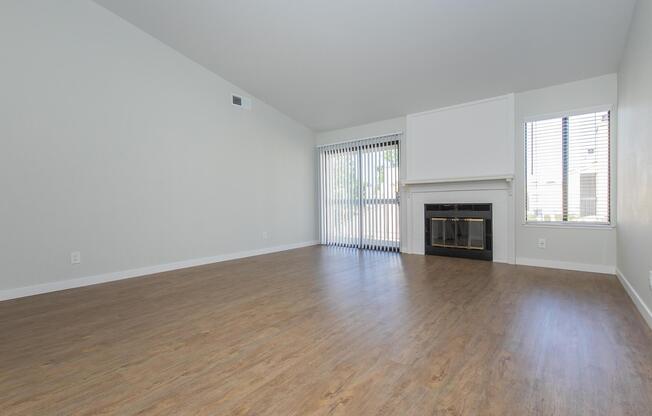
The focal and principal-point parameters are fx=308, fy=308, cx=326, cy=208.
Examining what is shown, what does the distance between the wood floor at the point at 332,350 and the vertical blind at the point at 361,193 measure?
8.17 feet

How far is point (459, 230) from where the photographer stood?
496cm

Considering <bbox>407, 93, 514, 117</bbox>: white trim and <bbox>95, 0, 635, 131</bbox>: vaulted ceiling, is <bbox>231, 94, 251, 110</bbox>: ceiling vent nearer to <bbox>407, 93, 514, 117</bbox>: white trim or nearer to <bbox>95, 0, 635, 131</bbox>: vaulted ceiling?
<bbox>95, 0, 635, 131</bbox>: vaulted ceiling

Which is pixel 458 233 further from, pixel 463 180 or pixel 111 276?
pixel 111 276

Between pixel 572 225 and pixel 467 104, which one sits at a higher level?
pixel 467 104

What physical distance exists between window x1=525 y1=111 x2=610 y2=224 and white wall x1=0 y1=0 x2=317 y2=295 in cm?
445

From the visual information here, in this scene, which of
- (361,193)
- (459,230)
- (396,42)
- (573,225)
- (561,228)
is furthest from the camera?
(361,193)

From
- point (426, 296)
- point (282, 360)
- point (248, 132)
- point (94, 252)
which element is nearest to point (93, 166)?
point (94, 252)

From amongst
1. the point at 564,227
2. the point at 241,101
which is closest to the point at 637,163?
the point at 564,227

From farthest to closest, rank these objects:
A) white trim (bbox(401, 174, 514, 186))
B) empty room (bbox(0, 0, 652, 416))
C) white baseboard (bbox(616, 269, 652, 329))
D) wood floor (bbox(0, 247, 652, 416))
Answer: white trim (bbox(401, 174, 514, 186))
white baseboard (bbox(616, 269, 652, 329))
empty room (bbox(0, 0, 652, 416))
wood floor (bbox(0, 247, 652, 416))

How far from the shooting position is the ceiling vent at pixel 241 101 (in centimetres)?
536

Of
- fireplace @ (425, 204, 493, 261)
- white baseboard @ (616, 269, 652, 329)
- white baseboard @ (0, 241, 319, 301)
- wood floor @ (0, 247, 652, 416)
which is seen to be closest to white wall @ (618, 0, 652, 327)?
white baseboard @ (616, 269, 652, 329)

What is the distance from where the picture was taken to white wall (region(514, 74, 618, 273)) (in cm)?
380

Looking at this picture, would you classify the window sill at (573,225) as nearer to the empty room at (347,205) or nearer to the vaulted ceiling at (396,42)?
the empty room at (347,205)

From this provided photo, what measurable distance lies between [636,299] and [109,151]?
18.8 ft
